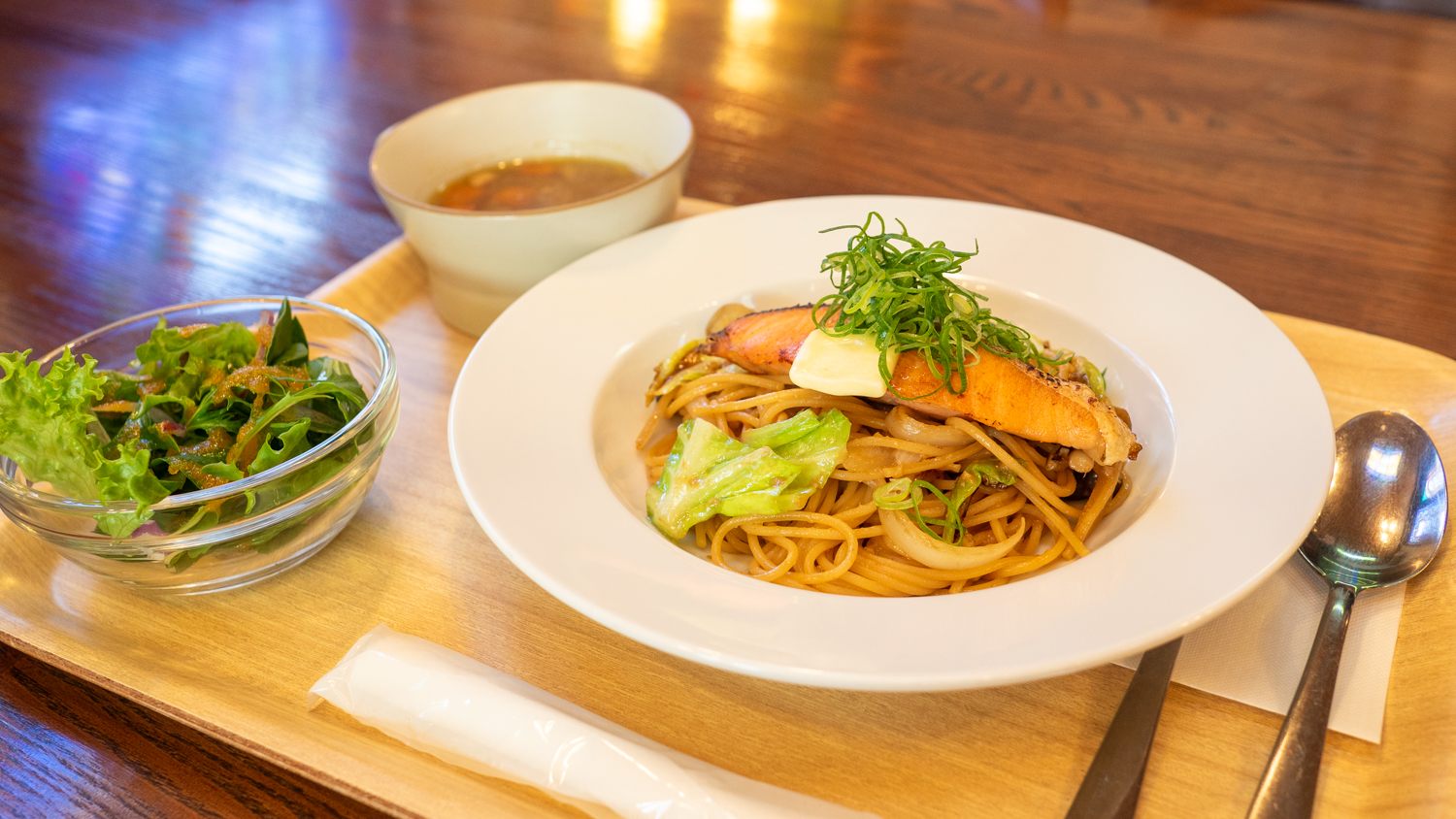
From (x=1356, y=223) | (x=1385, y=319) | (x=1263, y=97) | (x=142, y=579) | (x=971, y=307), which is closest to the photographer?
(x=142, y=579)

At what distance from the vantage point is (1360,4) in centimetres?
480

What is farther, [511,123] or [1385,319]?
[511,123]

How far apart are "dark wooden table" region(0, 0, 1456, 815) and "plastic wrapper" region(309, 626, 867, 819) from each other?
0.63 m

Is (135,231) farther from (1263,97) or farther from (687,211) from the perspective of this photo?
(1263,97)

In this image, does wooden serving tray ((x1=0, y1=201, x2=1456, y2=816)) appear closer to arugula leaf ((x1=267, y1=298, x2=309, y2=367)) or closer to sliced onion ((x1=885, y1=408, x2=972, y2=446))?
arugula leaf ((x1=267, y1=298, x2=309, y2=367))

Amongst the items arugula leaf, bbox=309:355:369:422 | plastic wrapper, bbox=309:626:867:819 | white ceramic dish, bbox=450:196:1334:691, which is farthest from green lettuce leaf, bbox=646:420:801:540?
arugula leaf, bbox=309:355:369:422

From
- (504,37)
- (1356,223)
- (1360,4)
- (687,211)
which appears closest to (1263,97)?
(1356,223)

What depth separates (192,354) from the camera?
2207 mm

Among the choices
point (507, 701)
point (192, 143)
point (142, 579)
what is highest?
point (507, 701)

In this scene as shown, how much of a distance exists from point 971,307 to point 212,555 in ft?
5.43

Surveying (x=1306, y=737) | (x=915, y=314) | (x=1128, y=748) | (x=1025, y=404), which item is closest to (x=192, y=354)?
(x=915, y=314)

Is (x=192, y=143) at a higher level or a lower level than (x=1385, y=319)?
lower

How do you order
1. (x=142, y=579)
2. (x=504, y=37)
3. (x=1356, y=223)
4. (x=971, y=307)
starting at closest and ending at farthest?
(x=142, y=579), (x=971, y=307), (x=1356, y=223), (x=504, y=37)

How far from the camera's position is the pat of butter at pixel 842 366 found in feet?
6.59
